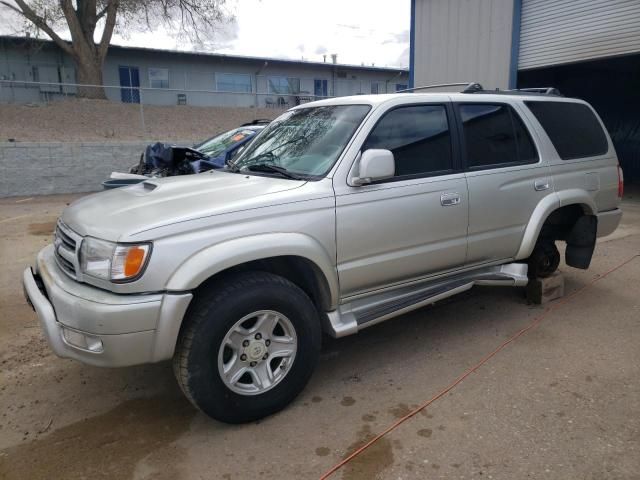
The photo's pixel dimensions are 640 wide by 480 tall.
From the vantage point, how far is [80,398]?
332 cm

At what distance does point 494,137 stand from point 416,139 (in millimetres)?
881

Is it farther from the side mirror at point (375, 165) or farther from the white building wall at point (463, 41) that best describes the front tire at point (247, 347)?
the white building wall at point (463, 41)

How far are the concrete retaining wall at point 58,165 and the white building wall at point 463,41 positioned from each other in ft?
28.3

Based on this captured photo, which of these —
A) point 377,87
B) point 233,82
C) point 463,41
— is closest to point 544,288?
point 463,41

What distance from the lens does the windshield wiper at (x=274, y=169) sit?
3.33 metres

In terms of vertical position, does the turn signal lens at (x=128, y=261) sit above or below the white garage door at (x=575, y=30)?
below

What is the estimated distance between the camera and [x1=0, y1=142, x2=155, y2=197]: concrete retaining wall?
40.0 ft

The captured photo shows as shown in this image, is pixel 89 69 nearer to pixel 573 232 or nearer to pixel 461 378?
pixel 573 232

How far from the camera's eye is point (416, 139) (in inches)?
145

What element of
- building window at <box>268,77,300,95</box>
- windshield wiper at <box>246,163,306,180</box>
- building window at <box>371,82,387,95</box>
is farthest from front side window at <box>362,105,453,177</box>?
building window at <box>371,82,387,95</box>

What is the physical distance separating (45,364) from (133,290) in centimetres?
179

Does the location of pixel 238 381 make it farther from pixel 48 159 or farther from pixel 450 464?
pixel 48 159

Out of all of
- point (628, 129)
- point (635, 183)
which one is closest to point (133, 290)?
point (635, 183)

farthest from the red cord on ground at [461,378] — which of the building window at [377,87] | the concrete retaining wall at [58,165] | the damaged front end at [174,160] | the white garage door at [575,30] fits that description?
the building window at [377,87]
